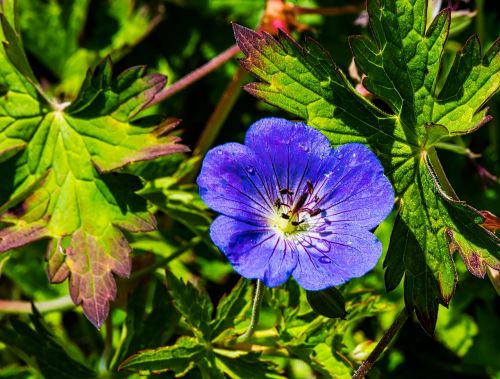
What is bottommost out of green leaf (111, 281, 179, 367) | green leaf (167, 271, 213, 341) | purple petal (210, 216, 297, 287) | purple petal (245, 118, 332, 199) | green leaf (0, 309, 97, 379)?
green leaf (0, 309, 97, 379)

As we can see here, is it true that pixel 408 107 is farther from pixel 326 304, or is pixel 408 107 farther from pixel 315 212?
pixel 326 304

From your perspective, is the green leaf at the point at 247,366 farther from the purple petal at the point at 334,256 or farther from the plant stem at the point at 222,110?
the plant stem at the point at 222,110

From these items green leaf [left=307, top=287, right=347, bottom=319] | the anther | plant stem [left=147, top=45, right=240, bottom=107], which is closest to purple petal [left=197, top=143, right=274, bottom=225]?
the anther

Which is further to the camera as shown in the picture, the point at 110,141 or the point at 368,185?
the point at 110,141

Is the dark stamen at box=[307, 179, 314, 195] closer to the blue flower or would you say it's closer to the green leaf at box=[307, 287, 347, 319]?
the blue flower

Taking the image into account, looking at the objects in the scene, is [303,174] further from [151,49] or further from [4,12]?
[151,49]


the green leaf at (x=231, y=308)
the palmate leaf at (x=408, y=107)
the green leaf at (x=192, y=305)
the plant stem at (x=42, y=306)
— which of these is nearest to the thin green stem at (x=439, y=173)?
the palmate leaf at (x=408, y=107)

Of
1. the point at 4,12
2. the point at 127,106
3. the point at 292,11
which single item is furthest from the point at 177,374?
the point at 292,11
